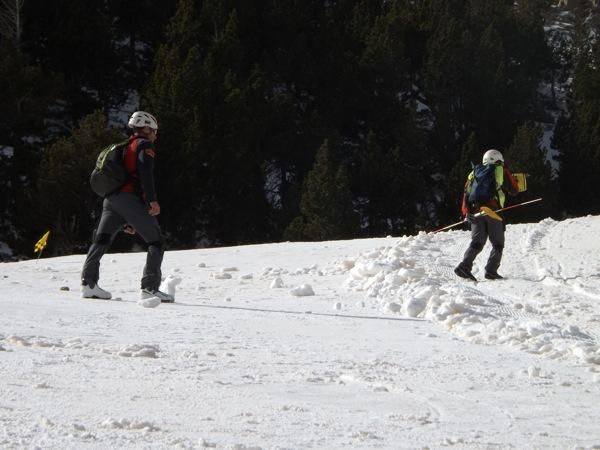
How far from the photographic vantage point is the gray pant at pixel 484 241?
33.9 feet

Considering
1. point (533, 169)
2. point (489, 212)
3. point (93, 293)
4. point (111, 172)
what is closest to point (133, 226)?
point (111, 172)

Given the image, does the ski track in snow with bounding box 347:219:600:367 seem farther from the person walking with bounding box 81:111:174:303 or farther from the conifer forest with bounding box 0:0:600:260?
the conifer forest with bounding box 0:0:600:260

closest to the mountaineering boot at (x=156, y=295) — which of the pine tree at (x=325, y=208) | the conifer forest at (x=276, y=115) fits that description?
the conifer forest at (x=276, y=115)

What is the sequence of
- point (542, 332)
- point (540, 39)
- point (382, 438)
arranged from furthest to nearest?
point (540, 39), point (542, 332), point (382, 438)

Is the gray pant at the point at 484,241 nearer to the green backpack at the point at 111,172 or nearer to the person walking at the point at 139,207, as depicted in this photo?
the person walking at the point at 139,207

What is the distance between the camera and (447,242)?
14.3 m

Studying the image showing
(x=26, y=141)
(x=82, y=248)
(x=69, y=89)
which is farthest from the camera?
(x=69, y=89)

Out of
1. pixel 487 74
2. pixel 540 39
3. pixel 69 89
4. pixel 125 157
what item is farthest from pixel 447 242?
pixel 540 39

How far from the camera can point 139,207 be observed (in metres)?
7.86

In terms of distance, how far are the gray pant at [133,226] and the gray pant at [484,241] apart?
3690 mm

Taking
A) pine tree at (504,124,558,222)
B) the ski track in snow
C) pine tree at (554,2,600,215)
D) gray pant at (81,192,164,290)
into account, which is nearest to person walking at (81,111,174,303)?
gray pant at (81,192,164,290)

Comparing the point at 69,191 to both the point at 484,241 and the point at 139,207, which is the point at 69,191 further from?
the point at 139,207

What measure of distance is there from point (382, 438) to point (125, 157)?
474 cm

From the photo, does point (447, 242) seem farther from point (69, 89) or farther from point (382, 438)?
point (69, 89)
